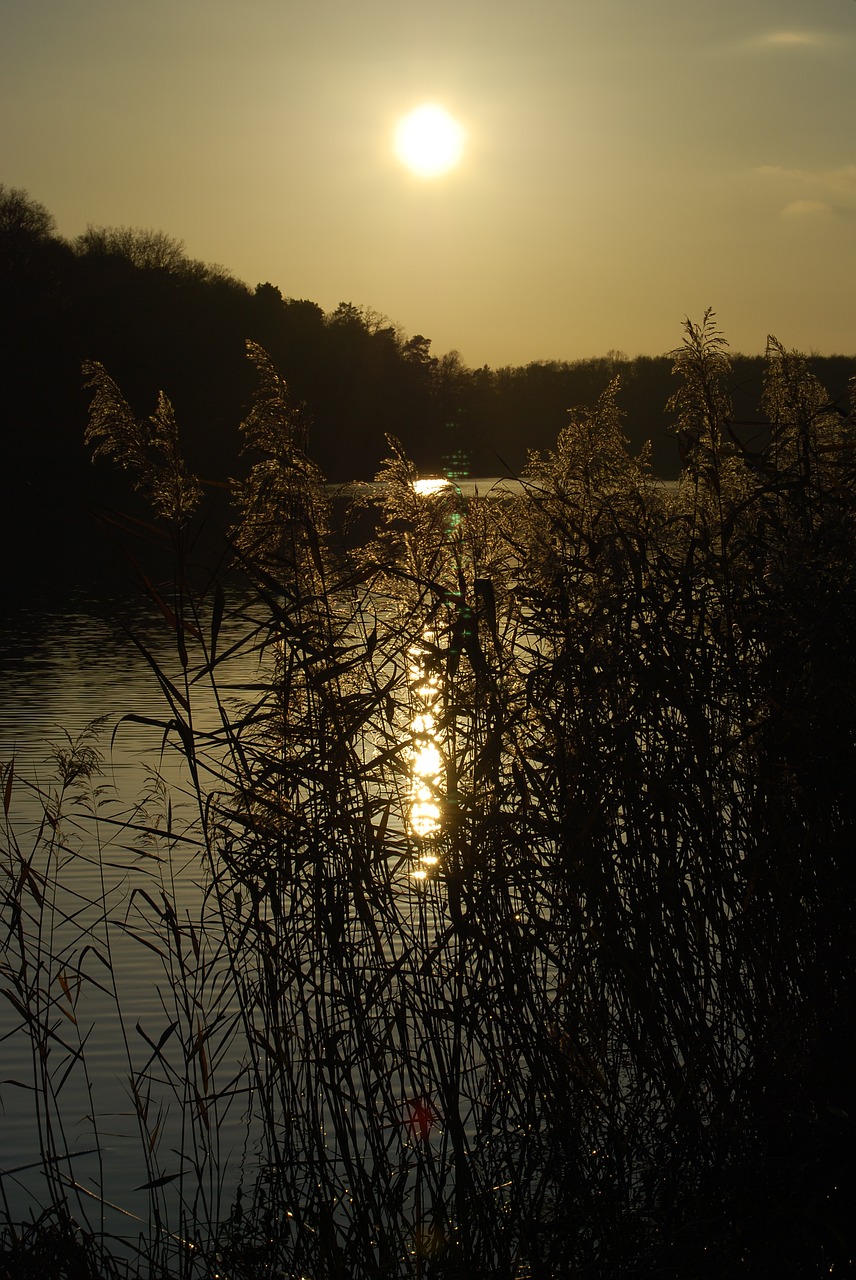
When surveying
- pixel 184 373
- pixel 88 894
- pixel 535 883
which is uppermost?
pixel 184 373

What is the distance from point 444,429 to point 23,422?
14984 millimetres

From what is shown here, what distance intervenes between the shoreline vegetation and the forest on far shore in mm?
25759

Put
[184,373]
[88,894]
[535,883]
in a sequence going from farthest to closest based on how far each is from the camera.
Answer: [184,373]
[88,894]
[535,883]

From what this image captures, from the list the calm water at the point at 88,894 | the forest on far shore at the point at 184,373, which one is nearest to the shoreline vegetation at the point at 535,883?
the calm water at the point at 88,894

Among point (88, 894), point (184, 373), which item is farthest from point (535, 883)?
point (184, 373)

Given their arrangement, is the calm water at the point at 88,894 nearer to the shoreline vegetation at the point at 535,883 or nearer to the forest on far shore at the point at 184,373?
the shoreline vegetation at the point at 535,883

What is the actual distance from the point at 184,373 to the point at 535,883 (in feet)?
162

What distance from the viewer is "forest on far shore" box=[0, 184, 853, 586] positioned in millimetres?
38000

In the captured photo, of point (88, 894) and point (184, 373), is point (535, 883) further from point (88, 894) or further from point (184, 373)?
point (184, 373)

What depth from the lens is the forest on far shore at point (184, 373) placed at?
38.0m

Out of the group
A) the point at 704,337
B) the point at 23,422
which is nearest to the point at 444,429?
the point at 23,422

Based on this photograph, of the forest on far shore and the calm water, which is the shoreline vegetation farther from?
the forest on far shore

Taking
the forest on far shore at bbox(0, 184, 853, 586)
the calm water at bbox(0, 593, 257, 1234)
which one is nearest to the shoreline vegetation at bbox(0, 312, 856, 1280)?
the calm water at bbox(0, 593, 257, 1234)

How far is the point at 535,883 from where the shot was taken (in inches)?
133
